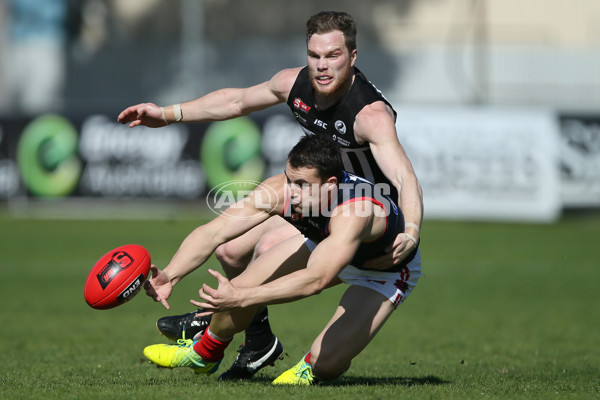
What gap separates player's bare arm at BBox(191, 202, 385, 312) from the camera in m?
5.49

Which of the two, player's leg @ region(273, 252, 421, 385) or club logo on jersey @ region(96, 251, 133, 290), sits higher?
club logo on jersey @ region(96, 251, 133, 290)

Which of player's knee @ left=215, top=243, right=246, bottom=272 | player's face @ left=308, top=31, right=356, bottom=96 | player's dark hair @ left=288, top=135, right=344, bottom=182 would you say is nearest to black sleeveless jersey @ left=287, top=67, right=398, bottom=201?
player's face @ left=308, top=31, right=356, bottom=96

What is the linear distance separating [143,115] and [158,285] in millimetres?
1487

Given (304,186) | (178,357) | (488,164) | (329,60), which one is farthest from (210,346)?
(488,164)

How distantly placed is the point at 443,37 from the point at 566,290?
16157mm

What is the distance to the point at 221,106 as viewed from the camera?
24.1 feet

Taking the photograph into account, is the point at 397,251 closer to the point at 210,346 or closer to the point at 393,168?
the point at 393,168

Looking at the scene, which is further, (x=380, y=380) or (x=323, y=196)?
(x=380, y=380)

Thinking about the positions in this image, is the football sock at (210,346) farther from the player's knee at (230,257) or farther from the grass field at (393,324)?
the player's knee at (230,257)

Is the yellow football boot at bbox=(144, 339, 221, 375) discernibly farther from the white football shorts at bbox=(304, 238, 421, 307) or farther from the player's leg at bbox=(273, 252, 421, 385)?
the white football shorts at bbox=(304, 238, 421, 307)

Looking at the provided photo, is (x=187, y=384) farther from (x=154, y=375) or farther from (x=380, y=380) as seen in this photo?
(x=380, y=380)

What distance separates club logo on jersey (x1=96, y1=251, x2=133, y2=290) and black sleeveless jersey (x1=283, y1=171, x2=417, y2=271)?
1147 mm

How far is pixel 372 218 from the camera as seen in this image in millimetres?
6008

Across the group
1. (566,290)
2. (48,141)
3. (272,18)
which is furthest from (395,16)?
(566,290)
